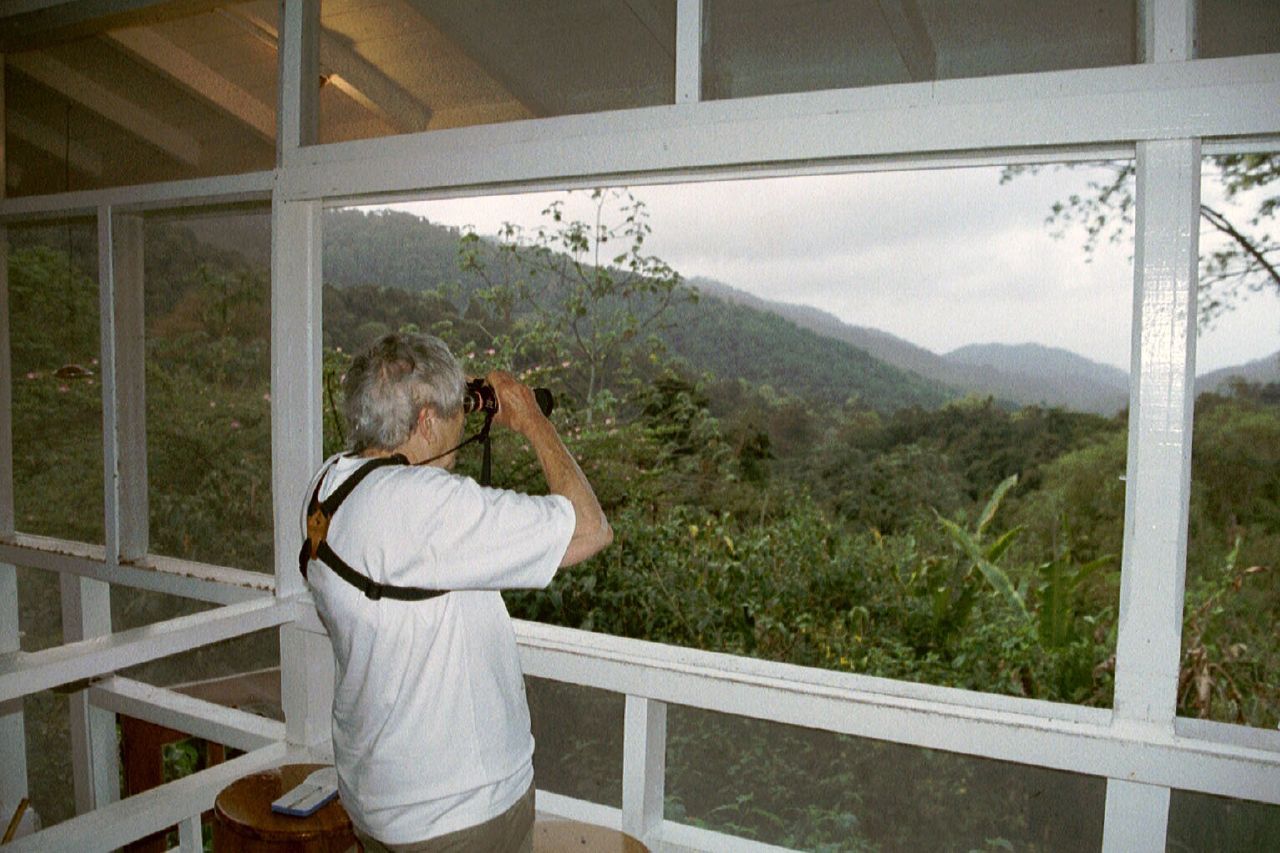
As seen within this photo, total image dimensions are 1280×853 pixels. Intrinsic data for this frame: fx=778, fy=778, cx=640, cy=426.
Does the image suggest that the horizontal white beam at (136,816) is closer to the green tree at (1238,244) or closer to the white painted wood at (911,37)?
the white painted wood at (911,37)

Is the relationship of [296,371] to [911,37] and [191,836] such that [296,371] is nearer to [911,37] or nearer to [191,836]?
[191,836]

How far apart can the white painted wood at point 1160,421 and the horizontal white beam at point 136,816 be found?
7.11 feet

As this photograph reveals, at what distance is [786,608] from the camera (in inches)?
160

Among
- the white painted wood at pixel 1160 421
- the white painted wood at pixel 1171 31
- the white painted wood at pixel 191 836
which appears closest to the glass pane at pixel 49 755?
the white painted wood at pixel 191 836

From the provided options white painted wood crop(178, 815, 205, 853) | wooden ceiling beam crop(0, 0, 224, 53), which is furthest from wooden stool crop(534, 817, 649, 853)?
wooden ceiling beam crop(0, 0, 224, 53)

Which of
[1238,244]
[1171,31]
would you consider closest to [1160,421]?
[1171,31]

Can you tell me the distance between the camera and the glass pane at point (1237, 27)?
133 cm

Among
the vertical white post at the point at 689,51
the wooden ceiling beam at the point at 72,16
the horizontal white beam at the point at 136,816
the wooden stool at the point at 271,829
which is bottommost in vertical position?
the horizontal white beam at the point at 136,816

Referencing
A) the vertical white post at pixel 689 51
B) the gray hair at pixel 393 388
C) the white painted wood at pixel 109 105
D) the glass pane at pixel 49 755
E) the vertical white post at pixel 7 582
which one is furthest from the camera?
the glass pane at pixel 49 755

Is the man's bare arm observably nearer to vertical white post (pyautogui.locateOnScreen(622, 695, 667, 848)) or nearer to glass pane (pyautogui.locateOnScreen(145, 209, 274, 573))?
vertical white post (pyautogui.locateOnScreen(622, 695, 667, 848))

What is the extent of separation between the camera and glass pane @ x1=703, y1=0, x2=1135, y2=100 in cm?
146

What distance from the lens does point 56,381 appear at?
2.91 m

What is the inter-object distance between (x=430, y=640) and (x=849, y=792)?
2.61 meters

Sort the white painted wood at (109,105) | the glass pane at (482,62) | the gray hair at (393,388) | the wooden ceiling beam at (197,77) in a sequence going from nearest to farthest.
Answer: the gray hair at (393,388) → the glass pane at (482,62) → the wooden ceiling beam at (197,77) → the white painted wood at (109,105)
